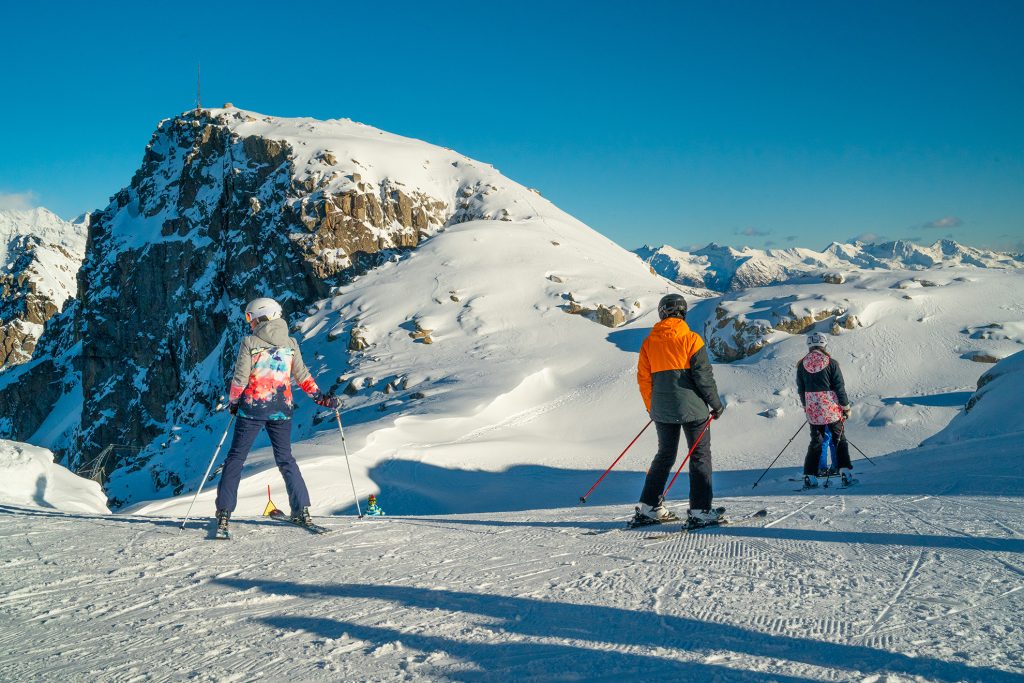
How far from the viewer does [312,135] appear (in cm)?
5847

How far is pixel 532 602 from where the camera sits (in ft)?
12.2

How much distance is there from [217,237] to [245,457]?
60.1 metres

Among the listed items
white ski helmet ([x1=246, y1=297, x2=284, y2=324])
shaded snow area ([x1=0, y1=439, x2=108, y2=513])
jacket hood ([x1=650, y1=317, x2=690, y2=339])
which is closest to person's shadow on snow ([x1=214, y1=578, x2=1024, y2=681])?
jacket hood ([x1=650, y1=317, x2=690, y2=339])

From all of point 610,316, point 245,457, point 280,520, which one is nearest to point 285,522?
point 280,520

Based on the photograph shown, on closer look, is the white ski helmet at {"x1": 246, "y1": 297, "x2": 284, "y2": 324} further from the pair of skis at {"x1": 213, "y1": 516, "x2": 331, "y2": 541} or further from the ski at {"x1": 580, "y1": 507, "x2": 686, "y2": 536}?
the ski at {"x1": 580, "y1": 507, "x2": 686, "y2": 536}

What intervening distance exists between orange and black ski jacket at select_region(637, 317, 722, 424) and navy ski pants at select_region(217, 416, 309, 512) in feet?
10.9

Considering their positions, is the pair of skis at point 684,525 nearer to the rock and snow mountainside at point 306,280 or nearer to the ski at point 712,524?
the ski at point 712,524

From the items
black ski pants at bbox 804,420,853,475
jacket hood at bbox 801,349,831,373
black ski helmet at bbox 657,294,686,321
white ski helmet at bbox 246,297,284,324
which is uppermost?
white ski helmet at bbox 246,297,284,324

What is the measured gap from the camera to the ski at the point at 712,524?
519 cm

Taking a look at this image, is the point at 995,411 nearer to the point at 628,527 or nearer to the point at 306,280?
the point at 628,527

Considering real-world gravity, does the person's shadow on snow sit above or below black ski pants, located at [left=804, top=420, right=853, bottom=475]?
below

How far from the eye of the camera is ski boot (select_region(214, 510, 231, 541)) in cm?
554

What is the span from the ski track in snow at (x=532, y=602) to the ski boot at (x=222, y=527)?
3.9 inches

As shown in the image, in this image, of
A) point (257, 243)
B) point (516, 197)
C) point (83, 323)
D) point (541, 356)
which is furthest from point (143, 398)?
point (541, 356)
